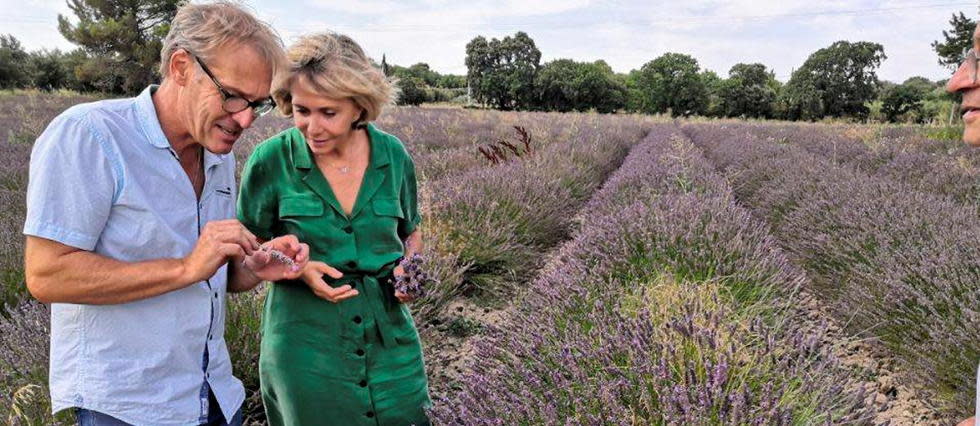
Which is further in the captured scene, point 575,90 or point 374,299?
point 575,90

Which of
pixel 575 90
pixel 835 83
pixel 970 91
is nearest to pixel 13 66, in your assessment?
pixel 575 90

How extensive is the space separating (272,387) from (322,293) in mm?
451

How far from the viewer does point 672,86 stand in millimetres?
57562

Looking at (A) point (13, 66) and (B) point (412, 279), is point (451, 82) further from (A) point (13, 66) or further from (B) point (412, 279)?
(B) point (412, 279)

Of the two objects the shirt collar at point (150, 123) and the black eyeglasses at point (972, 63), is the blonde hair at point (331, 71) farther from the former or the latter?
the black eyeglasses at point (972, 63)

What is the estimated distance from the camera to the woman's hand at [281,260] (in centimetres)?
144

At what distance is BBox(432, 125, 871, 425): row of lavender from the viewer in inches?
60.1

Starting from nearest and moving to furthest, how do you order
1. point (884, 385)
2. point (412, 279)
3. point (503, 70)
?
point (412, 279) < point (884, 385) < point (503, 70)

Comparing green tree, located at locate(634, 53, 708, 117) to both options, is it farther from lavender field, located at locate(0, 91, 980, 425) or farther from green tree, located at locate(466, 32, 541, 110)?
lavender field, located at locate(0, 91, 980, 425)

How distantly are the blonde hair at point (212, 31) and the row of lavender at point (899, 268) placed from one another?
2278mm

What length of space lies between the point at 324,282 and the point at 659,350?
40.4 inches

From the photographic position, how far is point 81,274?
1.10 metres

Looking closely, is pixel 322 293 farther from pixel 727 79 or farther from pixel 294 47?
Result: pixel 727 79

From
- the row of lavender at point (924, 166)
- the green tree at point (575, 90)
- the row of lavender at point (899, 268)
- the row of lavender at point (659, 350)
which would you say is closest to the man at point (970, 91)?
the row of lavender at point (659, 350)
